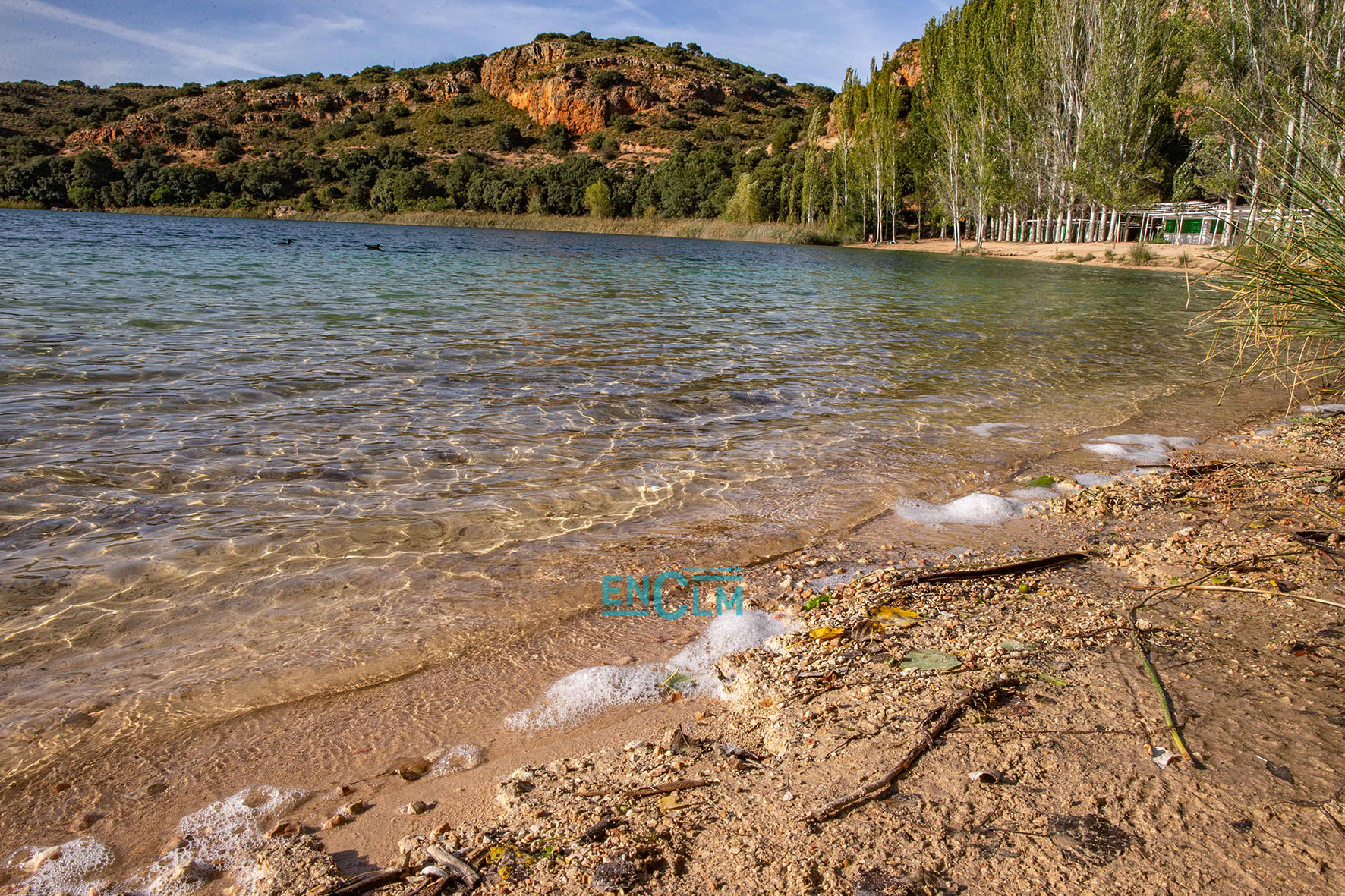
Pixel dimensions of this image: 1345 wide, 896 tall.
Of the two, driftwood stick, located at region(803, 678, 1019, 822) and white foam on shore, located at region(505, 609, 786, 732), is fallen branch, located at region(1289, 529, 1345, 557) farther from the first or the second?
white foam on shore, located at region(505, 609, 786, 732)

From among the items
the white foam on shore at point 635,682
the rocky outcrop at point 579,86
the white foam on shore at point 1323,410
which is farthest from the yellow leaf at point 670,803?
the rocky outcrop at point 579,86

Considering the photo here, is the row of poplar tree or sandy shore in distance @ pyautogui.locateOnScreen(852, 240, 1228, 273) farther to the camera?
sandy shore in distance @ pyautogui.locateOnScreen(852, 240, 1228, 273)

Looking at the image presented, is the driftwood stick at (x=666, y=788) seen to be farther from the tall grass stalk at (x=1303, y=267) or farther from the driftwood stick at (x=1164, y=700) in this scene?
the tall grass stalk at (x=1303, y=267)

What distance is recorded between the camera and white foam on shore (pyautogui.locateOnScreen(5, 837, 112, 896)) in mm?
1717

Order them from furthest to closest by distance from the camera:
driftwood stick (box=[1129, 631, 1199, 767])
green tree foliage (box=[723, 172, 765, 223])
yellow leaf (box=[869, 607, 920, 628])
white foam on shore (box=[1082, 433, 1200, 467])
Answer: green tree foliage (box=[723, 172, 765, 223])
white foam on shore (box=[1082, 433, 1200, 467])
yellow leaf (box=[869, 607, 920, 628])
driftwood stick (box=[1129, 631, 1199, 767])

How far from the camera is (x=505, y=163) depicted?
85.1 m

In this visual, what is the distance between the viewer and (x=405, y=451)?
5246 millimetres

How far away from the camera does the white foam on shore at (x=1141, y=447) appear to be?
519 cm

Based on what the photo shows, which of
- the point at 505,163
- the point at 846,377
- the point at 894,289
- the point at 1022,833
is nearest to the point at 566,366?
the point at 846,377

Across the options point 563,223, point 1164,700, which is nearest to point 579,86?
point 563,223

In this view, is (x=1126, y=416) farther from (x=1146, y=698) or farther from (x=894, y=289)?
(x=894, y=289)

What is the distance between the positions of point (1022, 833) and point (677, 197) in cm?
6734

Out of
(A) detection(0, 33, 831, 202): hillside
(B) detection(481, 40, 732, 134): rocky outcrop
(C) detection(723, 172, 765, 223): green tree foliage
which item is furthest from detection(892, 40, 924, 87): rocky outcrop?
(C) detection(723, 172, 765, 223): green tree foliage

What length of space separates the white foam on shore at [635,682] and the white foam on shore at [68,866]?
1.04 meters
